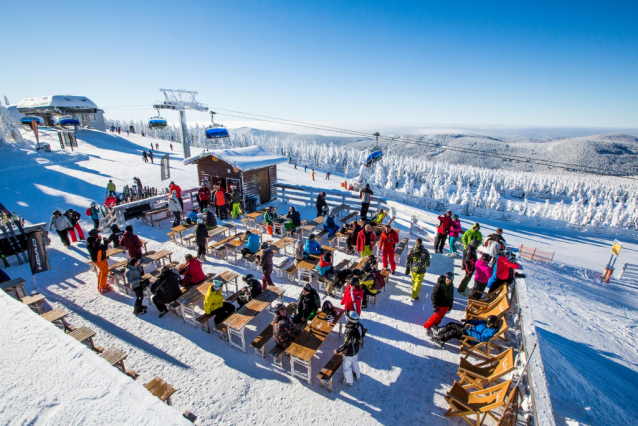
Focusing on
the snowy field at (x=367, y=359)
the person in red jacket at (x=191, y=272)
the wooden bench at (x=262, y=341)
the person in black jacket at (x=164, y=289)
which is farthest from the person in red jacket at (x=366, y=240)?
the person in black jacket at (x=164, y=289)

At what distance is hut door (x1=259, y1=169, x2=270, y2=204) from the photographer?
50.5 feet

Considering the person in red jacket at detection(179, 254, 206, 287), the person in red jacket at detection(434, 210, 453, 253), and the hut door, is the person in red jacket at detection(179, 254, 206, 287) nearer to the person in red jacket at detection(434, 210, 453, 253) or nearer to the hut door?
the person in red jacket at detection(434, 210, 453, 253)

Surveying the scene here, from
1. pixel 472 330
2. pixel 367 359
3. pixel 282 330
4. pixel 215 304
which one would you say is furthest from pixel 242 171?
pixel 472 330

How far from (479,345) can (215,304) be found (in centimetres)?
537

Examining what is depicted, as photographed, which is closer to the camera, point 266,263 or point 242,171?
point 266,263

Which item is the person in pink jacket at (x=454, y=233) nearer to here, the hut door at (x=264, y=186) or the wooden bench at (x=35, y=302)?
the hut door at (x=264, y=186)

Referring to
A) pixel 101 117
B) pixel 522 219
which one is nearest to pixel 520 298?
pixel 522 219

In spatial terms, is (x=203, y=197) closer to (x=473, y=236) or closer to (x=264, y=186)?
(x=264, y=186)

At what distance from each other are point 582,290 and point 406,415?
1346 cm

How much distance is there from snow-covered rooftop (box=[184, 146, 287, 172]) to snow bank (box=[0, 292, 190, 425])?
37.9 ft

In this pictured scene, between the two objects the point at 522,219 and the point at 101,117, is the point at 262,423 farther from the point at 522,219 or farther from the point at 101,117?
the point at 101,117

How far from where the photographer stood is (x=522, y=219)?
35312mm

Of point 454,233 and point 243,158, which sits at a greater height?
point 243,158

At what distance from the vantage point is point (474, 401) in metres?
4.25
